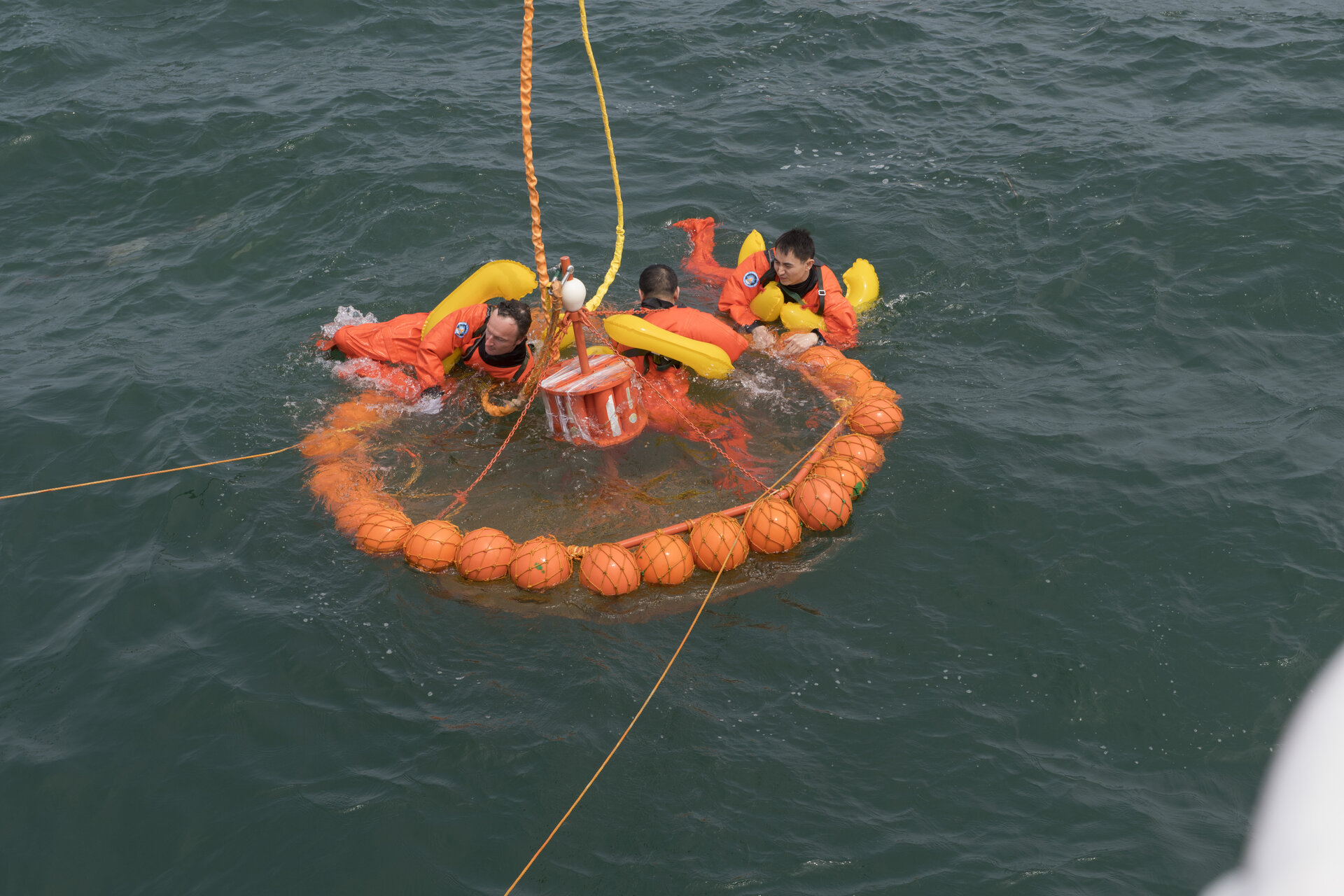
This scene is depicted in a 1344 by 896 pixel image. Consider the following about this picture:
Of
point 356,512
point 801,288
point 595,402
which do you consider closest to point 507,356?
point 595,402

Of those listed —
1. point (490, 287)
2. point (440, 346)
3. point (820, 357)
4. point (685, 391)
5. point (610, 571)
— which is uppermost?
point (490, 287)

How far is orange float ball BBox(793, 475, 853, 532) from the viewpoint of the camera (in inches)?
284

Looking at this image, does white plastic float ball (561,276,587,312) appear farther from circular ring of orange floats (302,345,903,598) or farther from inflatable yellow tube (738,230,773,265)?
inflatable yellow tube (738,230,773,265)

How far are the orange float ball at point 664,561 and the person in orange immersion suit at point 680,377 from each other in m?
1.22

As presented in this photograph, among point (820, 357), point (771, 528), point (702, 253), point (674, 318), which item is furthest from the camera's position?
point (702, 253)

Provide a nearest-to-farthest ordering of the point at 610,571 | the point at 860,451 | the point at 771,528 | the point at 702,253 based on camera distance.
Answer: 1. the point at 610,571
2. the point at 771,528
3. the point at 860,451
4. the point at 702,253

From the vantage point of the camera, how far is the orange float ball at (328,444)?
26.8 ft

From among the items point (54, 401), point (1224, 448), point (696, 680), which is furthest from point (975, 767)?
point (54, 401)

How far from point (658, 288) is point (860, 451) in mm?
2330

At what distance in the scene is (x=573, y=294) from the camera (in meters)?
6.64

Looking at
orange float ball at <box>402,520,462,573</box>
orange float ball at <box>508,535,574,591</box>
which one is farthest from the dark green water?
orange float ball at <box>508,535,574,591</box>

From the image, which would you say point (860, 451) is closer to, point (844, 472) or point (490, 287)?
point (844, 472)

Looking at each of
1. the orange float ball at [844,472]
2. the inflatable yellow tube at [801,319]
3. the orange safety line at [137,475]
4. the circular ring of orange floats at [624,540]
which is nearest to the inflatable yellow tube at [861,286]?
the inflatable yellow tube at [801,319]

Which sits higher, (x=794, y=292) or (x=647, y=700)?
(x=794, y=292)
